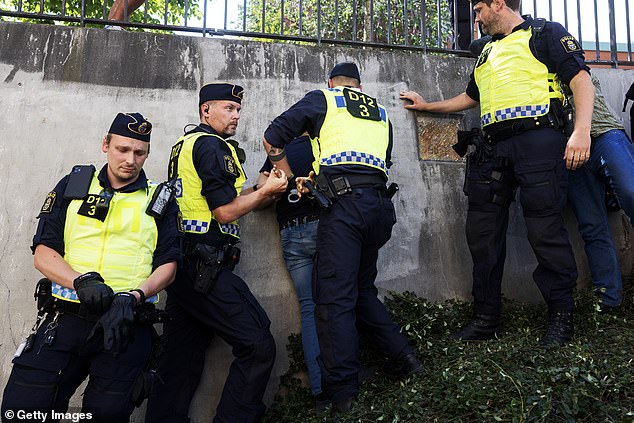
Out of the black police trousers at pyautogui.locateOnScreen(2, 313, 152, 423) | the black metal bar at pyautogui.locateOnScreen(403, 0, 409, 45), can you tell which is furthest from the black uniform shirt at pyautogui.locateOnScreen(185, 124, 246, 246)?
the black metal bar at pyautogui.locateOnScreen(403, 0, 409, 45)

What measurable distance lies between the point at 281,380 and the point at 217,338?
1.74ft

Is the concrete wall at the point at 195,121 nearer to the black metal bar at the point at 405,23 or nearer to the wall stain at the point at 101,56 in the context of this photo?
the wall stain at the point at 101,56

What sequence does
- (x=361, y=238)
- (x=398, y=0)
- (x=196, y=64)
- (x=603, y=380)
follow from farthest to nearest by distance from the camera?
1. (x=398, y=0)
2. (x=196, y=64)
3. (x=361, y=238)
4. (x=603, y=380)

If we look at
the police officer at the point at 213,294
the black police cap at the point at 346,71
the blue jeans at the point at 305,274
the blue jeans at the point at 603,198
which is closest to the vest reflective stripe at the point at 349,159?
the police officer at the point at 213,294

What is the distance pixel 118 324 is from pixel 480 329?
7.94 feet

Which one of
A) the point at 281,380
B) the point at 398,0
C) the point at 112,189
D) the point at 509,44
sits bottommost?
the point at 281,380

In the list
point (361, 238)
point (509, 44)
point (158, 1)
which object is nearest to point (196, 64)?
point (361, 238)

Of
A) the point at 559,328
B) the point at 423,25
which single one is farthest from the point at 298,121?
the point at 423,25

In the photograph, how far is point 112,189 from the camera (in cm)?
318

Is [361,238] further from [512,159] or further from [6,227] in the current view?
[6,227]

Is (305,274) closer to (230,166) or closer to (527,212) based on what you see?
(230,166)

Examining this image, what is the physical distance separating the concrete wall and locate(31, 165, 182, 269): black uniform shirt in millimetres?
1140

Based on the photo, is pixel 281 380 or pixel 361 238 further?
pixel 281 380

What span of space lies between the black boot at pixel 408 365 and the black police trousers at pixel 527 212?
2.26 feet
